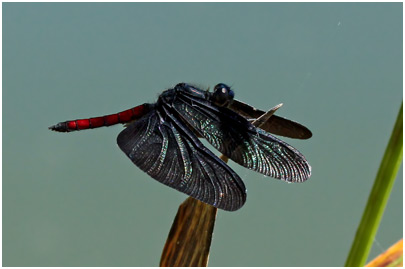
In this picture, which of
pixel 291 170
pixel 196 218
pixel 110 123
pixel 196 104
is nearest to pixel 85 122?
pixel 110 123

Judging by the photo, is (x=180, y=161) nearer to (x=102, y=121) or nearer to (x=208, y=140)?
(x=208, y=140)

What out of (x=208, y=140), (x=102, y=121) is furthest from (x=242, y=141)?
(x=102, y=121)

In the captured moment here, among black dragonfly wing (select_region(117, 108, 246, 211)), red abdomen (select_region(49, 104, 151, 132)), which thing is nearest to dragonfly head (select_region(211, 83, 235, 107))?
black dragonfly wing (select_region(117, 108, 246, 211))

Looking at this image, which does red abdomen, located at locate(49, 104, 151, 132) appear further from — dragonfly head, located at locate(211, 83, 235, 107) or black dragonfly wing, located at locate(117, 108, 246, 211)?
dragonfly head, located at locate(211, 83, 235, 107)

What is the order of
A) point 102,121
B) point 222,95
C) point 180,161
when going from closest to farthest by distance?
point 180,161 < point 222,95 < point 102,121

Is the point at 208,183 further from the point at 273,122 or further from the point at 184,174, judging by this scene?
the point at 273,122

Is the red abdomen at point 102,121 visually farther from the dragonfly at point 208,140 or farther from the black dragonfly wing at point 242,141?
the black dragonfly wing at point 242,141

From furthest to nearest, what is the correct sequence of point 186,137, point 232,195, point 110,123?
1. point 110,123
2. point 186,137
3. point 232,195

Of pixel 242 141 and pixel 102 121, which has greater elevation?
pixel 102 121
